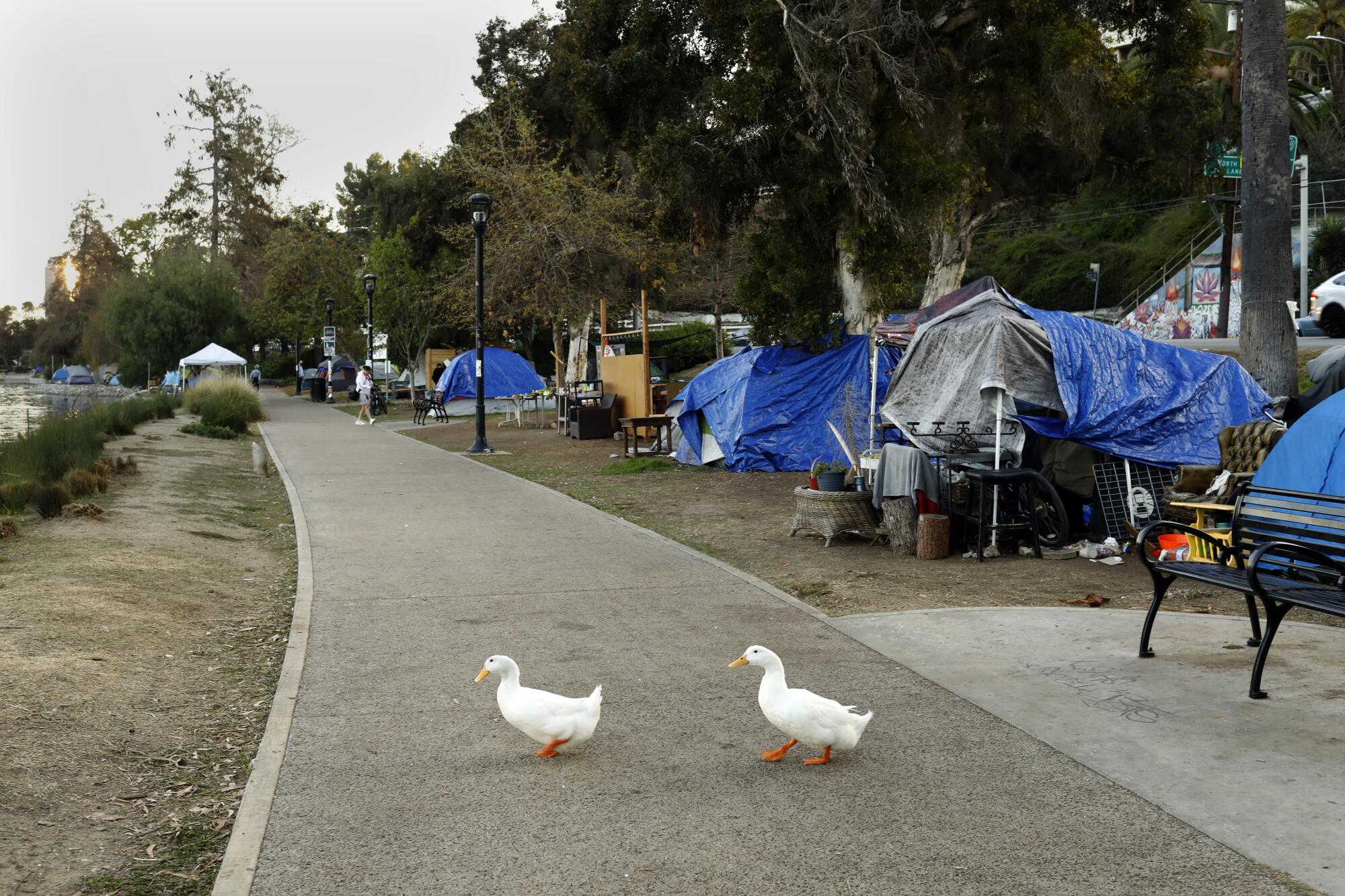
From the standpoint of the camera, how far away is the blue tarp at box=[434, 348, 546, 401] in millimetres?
38531

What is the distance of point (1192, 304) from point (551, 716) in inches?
1746

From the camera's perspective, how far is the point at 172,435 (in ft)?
87.8

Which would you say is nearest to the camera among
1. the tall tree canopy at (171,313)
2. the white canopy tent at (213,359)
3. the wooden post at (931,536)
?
the wooden post at (931,536)

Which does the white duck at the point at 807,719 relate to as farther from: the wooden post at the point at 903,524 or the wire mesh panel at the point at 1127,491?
the wire mesh panel at the point at 1127,491

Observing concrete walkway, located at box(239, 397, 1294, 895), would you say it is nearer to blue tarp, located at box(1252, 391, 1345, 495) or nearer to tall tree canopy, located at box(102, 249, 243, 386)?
blue tarp, located at box(1252, 391, 1345, 495)

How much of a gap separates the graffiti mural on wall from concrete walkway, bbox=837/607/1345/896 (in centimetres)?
3763

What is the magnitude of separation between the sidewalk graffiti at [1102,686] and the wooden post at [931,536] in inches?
153

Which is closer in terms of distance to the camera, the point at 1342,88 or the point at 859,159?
the point at 859,159

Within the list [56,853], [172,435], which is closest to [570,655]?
[56,853]

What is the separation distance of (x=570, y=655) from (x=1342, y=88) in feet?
148

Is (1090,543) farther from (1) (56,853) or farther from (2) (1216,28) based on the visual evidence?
(2) (1216,28)

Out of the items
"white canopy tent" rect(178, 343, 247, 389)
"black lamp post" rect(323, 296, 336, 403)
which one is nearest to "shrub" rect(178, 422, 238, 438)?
"black lamp post" rect(323, 296, 336, 403)

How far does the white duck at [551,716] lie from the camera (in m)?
4.98

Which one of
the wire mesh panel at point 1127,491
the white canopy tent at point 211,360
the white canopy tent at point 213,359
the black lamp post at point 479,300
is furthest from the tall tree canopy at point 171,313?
the wire mesh panel at point 1127,491
